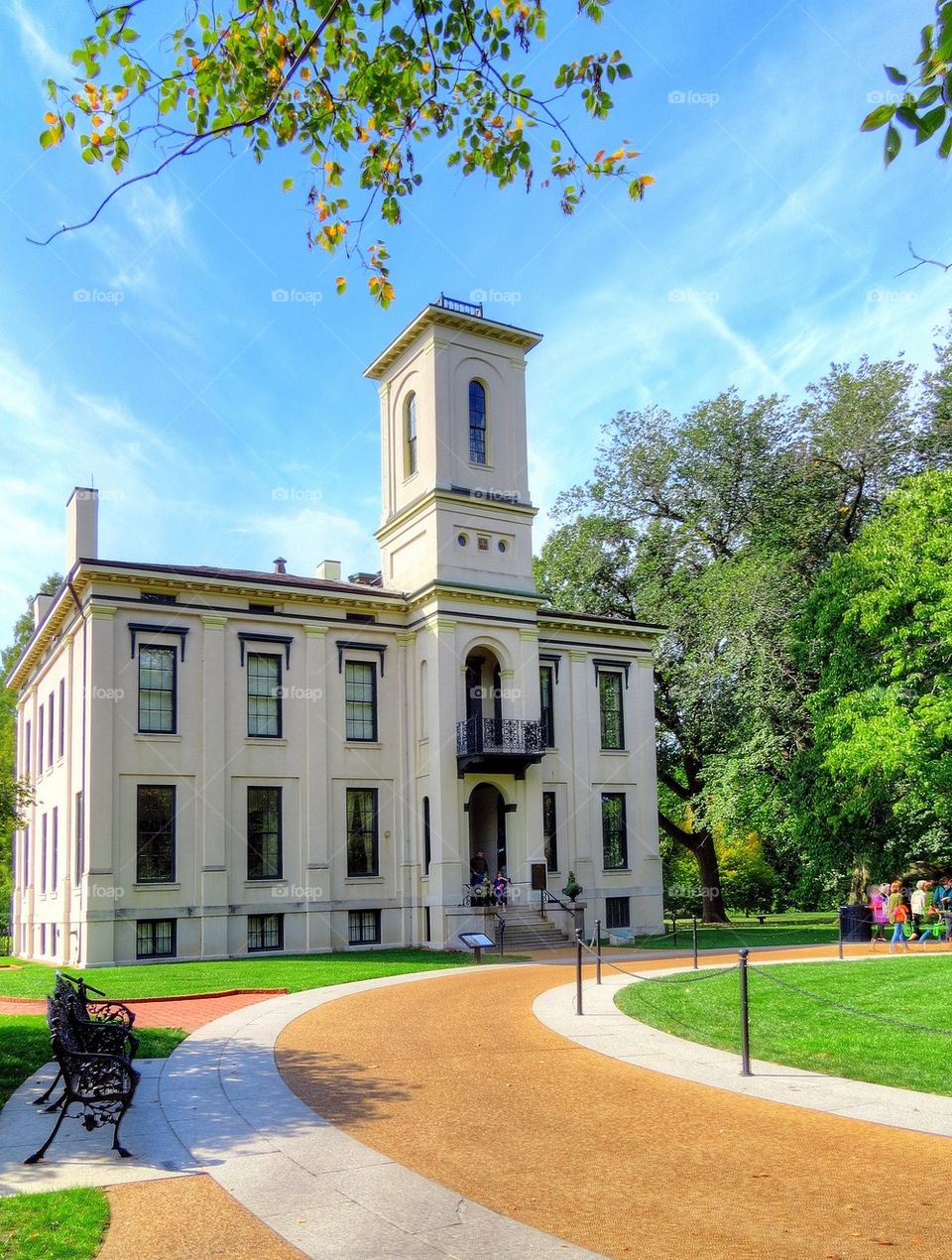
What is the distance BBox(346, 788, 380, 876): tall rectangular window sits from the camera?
1305 inches

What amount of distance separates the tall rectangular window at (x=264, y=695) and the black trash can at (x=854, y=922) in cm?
1621

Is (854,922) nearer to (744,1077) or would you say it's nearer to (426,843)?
(426,843)

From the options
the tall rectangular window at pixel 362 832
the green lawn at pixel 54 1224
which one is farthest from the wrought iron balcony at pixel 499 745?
the green lawn at pixel 54 1224

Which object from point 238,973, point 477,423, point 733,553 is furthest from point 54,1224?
point 733,553

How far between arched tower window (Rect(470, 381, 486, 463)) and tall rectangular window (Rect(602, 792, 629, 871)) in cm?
1198

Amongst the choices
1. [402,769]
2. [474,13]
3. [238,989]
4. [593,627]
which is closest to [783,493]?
[593,627]

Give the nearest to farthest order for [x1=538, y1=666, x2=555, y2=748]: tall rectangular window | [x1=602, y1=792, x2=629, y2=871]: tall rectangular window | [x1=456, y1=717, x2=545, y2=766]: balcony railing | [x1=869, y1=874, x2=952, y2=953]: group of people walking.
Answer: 1. [x1=869, y1=874, x2=952, y2=953]: group of people walking
2. [x1=456, y1=717, x2=545, y2=766]: balcony railing
3. [x1=538, y1=666, x2=555, y2=748]: tall rectangular window
4. [x1=602, y1=792, x2=629, y2=871]: tall rectangular window

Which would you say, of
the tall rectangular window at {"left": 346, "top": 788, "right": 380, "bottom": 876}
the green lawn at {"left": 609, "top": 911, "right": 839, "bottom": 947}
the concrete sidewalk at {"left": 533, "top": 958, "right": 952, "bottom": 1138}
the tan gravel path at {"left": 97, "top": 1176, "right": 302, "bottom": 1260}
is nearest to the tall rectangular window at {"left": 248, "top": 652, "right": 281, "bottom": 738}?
the tall rectangular window at {"left": 346, "top": 788, "right": 380, "bottom": 876}

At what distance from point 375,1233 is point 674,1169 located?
255 cm

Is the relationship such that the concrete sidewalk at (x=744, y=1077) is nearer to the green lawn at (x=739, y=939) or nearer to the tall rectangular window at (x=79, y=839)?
the green lawn at (x=739, y=939)

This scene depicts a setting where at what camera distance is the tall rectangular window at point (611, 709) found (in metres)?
38.2

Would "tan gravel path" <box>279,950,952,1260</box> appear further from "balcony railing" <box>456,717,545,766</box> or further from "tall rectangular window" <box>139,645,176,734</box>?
"balcony railing" <box>456,717,545,766</box>

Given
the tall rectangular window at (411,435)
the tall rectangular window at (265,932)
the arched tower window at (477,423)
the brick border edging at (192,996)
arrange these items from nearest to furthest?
the brick border edging at (192,996), the tall rectangular window at (265,932), the arched tower window at (477,423), the tall rectangular window at (411,435)

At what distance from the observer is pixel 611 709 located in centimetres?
3850
